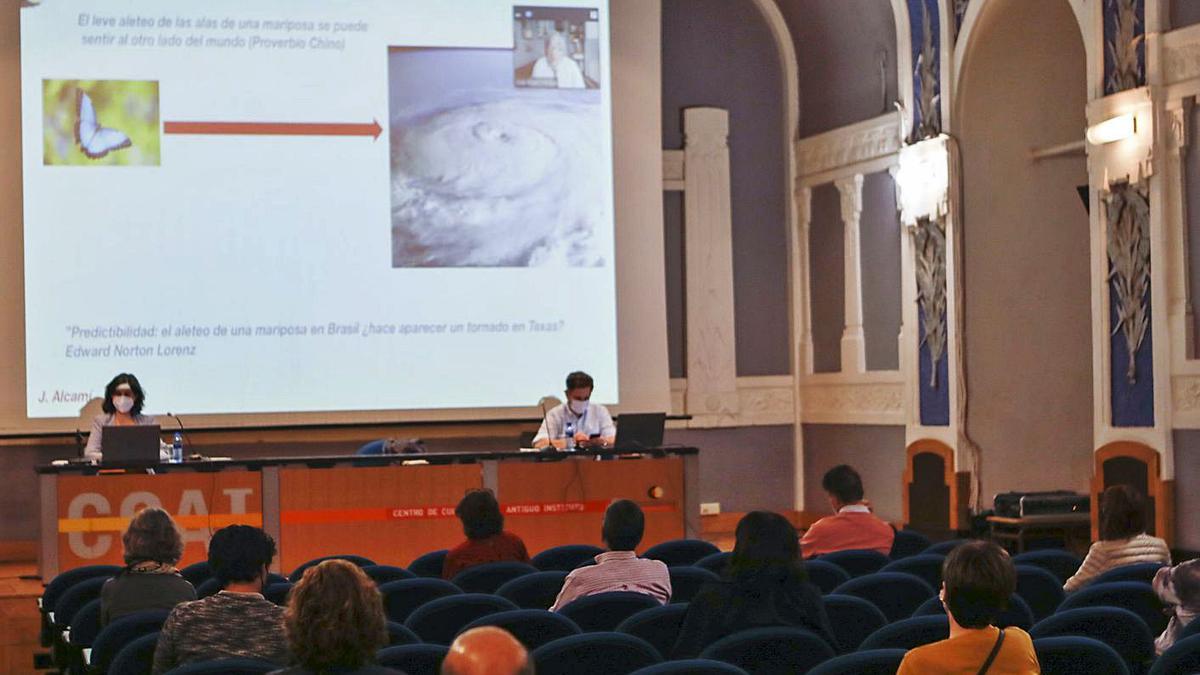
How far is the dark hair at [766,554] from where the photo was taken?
4074mm

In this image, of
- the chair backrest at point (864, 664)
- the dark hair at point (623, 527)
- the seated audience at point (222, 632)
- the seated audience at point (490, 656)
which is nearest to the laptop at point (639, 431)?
the dark hair at point (623, 527)

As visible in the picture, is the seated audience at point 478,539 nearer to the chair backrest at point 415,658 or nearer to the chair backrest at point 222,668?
the chair backrest at point 415,658

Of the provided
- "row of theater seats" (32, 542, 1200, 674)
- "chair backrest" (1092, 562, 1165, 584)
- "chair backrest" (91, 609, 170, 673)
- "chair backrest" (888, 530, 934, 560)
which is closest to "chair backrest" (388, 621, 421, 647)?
"row of theater seats" (32, 542, 1200, 674)

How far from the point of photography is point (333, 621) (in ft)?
8.79

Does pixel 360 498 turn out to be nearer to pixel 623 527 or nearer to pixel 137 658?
pixel 623 527

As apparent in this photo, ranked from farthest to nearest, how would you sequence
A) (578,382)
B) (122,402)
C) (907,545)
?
(578,382) → (122,402) → (907,545)

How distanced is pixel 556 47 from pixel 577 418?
11.0 ft

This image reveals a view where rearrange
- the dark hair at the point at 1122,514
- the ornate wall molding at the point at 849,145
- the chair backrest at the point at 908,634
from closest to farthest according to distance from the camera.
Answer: the chair backrest at the point at 908,634 < the dark hair at the point at 1122,514 < the ornate wall molding at the point at 849,145

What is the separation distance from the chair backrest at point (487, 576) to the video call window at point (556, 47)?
6.47m

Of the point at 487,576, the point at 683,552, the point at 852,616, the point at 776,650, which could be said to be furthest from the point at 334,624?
the point at 683,552

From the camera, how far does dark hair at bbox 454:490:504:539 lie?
226 inches

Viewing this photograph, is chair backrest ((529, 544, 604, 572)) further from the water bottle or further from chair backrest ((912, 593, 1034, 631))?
the water bottle

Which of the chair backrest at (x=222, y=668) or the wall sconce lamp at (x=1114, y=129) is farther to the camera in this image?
the wall sconce lamp at (x=1114, y=129)

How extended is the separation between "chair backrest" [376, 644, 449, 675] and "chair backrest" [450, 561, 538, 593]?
196 cm
